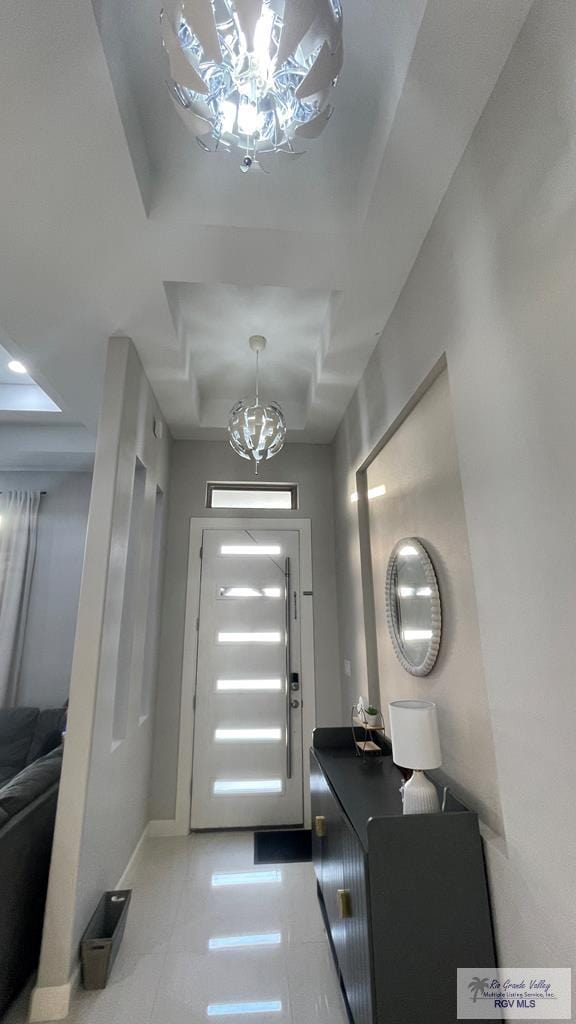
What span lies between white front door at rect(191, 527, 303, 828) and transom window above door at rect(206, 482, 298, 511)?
0.90ft

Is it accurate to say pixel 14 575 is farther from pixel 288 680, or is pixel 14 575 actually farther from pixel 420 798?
pixel 420 798

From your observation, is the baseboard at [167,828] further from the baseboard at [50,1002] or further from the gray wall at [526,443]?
the gray wall at [526,443]

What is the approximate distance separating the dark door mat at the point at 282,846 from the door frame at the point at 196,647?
6.2 inches

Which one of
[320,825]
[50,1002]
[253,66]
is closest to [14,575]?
[50,1002]

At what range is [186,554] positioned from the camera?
3.64 metres

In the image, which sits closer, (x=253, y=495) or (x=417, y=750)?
(x=417, y=750)

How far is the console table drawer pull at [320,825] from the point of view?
196 cm

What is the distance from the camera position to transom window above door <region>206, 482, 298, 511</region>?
3.88 meters

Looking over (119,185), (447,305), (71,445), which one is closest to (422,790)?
(447,305)

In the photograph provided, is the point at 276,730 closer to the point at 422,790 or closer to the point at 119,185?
the point at 422,790

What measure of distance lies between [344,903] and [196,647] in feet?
7.21

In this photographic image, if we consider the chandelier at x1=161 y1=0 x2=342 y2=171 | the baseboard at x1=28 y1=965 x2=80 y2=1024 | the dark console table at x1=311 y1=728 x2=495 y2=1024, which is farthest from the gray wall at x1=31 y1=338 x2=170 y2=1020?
the chandelier at x1=161 y1=0 x2=342 y2=171

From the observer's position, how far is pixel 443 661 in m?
1.71

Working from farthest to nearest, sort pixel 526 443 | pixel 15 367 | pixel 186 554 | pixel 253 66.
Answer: pixel 186 554
pixel 15 367
pixel 526 443
pixel 253 66
